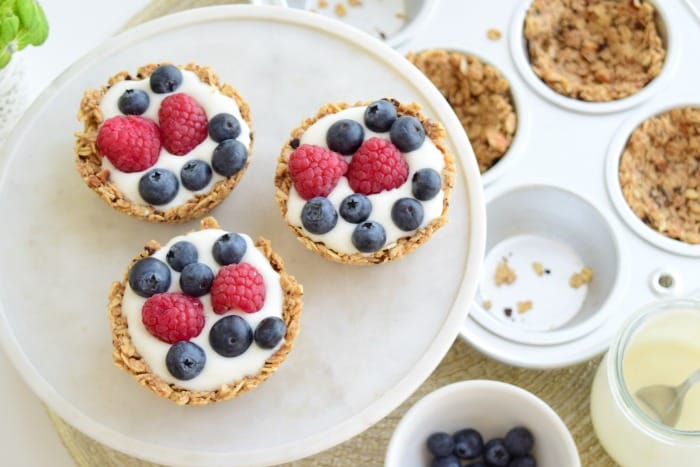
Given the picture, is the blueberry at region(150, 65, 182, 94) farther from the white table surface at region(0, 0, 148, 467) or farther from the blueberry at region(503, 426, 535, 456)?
the blueberry at region(503, 426, 535, 456)

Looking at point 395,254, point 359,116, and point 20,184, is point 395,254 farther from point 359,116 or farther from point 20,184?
point 20,184

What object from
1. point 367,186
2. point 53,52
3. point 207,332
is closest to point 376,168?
point 367,186

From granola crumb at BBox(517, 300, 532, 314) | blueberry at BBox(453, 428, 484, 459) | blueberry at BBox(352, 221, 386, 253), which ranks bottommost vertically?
blueberry at BBox(453, 428, 484, 459)

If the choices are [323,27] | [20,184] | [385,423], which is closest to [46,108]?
[20,184]

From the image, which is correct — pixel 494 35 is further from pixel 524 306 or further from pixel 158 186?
pixel 158 186

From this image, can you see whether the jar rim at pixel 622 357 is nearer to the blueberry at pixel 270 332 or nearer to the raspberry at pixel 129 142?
the blueberry at pixel 270 332

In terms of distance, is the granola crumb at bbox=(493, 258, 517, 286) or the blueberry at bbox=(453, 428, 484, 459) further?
the granola crumb at bbox=(493, 258, 517, 286)

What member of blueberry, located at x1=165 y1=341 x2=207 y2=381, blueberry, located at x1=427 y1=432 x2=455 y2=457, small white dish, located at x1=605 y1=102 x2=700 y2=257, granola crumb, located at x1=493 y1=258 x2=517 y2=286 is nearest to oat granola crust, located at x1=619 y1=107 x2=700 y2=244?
small white dish, located at x1=605 y1=102 x2=700 y2=257
